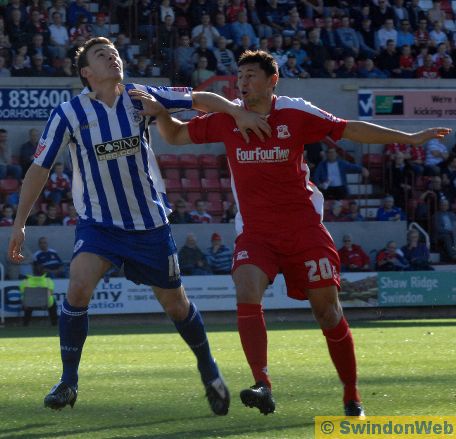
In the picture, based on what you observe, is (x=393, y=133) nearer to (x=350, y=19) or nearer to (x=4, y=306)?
(x=4, y=306)

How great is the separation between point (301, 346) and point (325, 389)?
5.18 metres

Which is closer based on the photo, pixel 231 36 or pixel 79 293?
pixel 79 293

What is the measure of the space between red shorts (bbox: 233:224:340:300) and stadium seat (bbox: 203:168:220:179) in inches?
617

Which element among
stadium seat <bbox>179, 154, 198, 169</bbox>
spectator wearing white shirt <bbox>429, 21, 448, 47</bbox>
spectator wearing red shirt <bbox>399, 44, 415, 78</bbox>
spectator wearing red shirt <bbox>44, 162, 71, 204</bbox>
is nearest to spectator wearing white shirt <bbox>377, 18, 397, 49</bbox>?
spectator wearing red shirt <bbox>399, 44, 415, 78</bbox>

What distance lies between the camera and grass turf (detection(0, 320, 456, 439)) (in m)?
6.29

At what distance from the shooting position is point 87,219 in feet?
22.4

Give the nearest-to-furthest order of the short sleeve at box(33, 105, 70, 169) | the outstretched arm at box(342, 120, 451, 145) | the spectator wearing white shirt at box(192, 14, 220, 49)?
1. the outstretched arm at box(342, 120, 451, 145)
2. the short sleeve at box(33, 105, 70, 169)
3. the spectator wearing white shirt at box(192, 14, 220, 49)

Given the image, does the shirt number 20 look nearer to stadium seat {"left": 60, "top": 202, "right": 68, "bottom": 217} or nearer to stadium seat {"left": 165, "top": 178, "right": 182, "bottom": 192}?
stadium seat {"left": 60, "top": 202, "right": 68, "bottom": 217}

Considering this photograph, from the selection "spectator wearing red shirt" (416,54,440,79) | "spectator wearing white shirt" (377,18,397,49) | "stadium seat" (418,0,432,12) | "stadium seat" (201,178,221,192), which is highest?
"stadium seat" (418,0,432,12)

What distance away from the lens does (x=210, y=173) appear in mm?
22328

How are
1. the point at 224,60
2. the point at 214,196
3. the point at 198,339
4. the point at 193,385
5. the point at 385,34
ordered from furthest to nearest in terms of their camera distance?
1. the point at 385,34
2. the point at 224,60
3. the point at 214,196
4. the point at 193,385
5. the point at 198,339

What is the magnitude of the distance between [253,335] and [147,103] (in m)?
1.50

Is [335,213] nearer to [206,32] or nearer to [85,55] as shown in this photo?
[206,32]

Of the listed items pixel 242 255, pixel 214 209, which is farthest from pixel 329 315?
pixel 214 209
